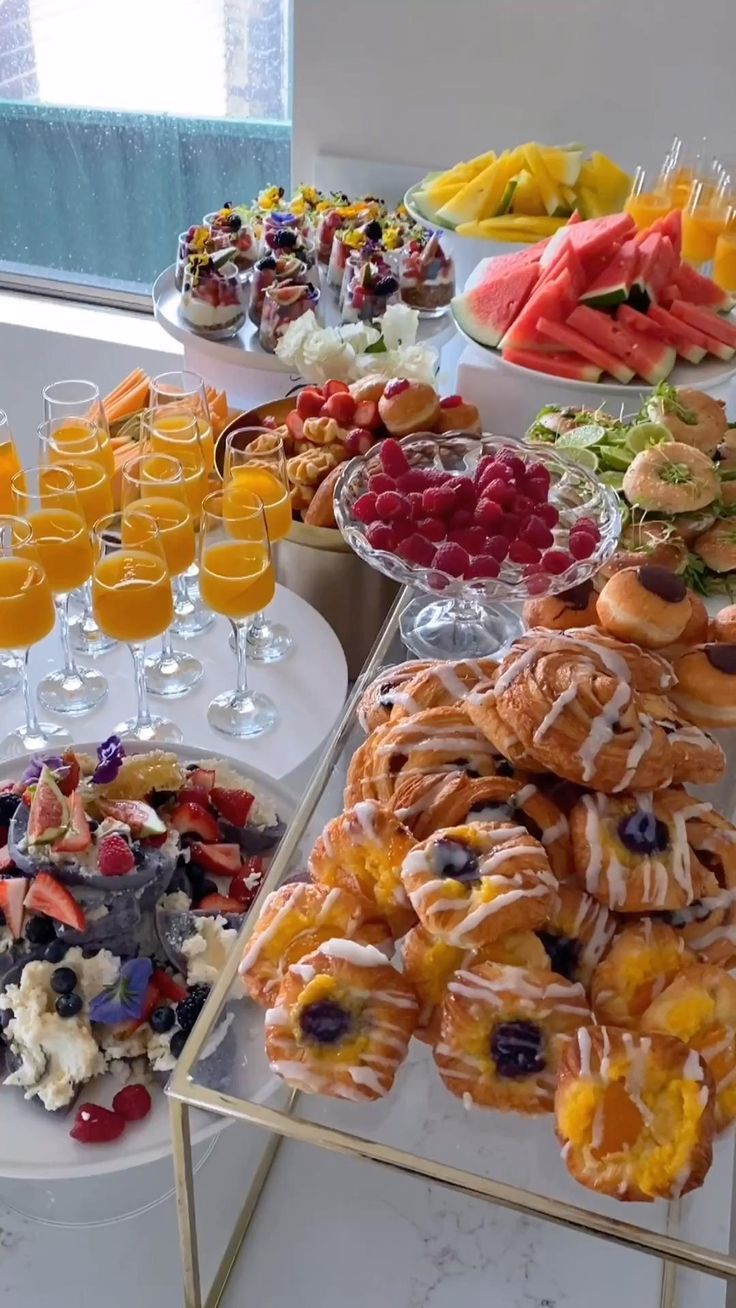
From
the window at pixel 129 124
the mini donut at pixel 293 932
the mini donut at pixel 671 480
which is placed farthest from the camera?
the window at pixel 129 124

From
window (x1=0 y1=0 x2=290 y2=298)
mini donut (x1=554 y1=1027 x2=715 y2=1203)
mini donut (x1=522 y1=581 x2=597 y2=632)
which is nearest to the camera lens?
mini donut (x1=554 y1=1027 x2=715 y2=1203)

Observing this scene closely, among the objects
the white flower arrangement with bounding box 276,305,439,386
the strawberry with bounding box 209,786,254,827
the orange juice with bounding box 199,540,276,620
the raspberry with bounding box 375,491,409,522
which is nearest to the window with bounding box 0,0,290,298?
the white flower arrangement with bounding box 276,305,439,386

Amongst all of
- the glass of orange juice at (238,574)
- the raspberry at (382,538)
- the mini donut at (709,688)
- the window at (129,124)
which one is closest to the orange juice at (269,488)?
the glass of orange juice at (238,574)

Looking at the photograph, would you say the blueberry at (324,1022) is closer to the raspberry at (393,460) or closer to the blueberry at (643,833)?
the blueberry at (643,833)

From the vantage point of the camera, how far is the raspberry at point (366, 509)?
1143 mm

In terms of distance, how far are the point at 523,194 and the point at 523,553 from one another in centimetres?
140

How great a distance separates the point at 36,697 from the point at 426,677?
656 millimetres

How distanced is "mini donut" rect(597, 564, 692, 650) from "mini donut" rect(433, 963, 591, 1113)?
13.9 inches

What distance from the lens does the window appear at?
2746 millimetres

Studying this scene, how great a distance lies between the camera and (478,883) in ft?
2.21

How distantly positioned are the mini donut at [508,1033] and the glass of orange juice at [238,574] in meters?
0.67

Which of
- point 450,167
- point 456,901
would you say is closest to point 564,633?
point 456,901

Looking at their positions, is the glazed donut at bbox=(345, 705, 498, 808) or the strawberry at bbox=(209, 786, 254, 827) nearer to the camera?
the glazed donut at bbox=(345, 705, 498, 808)

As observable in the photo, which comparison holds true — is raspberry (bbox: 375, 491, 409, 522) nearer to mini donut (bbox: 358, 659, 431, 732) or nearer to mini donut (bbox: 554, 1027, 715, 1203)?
mini donut (bbox: 358, 659, 431, 732)
